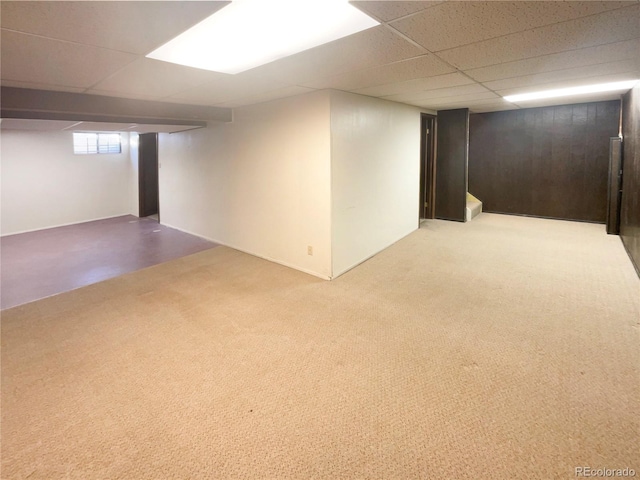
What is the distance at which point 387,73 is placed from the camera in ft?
9.68

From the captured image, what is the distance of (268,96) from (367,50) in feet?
6.31

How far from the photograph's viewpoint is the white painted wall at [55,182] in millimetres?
6715

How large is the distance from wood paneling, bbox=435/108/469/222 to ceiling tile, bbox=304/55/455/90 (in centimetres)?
364

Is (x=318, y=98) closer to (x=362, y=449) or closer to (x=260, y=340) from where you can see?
(x=260, y=340)

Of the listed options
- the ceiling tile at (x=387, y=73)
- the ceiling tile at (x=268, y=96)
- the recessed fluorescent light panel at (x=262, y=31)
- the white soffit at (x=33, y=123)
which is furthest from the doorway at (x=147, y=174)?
the recessed fluorescent light panel at (x=262, y=31)

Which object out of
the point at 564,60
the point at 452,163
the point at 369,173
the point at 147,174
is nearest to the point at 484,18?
the point at 564,60

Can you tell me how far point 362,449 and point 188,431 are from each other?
2.97 ft

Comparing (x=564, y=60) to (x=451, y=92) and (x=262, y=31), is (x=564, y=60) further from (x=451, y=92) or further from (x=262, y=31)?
(x=262, y=31)

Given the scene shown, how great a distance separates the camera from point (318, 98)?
3.70 meters

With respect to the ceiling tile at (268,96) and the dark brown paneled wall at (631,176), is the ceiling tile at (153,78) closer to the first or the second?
the ceiling tile at (268,96)

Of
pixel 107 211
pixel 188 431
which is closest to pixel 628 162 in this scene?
pixel 188 431

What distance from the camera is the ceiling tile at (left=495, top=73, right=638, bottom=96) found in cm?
337

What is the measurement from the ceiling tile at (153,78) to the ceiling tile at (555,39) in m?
1.96

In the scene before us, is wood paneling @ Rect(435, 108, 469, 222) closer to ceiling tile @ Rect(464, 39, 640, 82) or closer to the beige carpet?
the beige carpet
